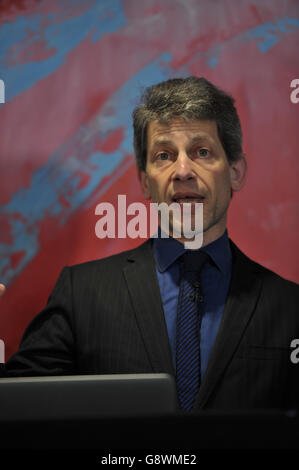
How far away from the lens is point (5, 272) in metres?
2.33

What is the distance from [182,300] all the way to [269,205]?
28.1 inches

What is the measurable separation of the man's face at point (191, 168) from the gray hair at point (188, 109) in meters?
0.03

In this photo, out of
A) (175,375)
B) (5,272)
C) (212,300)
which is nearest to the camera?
(175,375)

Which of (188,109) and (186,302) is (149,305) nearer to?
(186,302)

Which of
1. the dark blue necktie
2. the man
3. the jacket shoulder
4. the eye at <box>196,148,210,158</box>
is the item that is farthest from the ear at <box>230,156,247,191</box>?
the dark blue necktie

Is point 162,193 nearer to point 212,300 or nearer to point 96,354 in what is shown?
point 212,300

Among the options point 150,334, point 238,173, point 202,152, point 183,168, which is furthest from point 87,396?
point 238,173

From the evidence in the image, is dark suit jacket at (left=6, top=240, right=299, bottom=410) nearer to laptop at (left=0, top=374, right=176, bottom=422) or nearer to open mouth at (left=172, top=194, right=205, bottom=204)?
open mouth at (left=172, top=194, right=205, bottom=204)

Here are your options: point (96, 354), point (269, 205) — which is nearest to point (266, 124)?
point (269, 205)

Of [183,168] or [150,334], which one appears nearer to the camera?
[150,334]

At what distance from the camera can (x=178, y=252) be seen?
2025 mm

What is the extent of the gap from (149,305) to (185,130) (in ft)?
2.27

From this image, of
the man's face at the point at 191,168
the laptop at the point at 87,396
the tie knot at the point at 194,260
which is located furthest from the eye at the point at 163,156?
the laptop at the point at 87,396

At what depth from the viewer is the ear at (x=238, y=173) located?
2.17m
